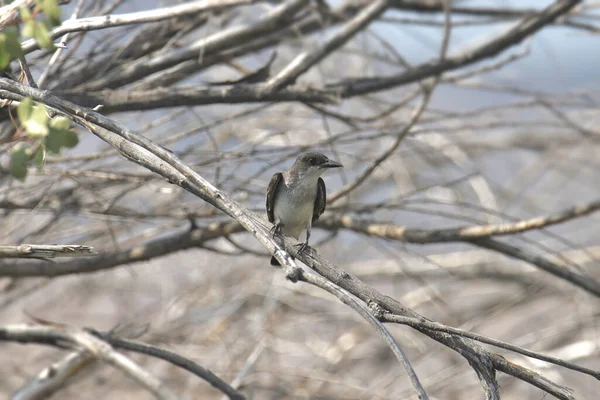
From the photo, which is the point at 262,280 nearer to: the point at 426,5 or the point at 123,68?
the point at 426,5

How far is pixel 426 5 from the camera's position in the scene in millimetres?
6062

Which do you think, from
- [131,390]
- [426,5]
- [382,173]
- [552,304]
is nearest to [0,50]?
[426,5]

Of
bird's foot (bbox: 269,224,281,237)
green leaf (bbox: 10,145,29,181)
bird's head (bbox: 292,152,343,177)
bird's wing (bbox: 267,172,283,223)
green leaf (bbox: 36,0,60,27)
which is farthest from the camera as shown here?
bird's wing (bbox: 267,172,283,223)

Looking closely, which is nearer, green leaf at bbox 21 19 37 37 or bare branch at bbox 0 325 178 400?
green leaf at bbox 21 19 37 37

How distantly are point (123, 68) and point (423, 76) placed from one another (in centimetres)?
180

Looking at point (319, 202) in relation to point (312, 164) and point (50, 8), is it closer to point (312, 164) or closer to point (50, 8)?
point (312, 164)

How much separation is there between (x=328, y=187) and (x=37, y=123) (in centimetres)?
454

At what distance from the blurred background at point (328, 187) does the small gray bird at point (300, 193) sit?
0.11 meters

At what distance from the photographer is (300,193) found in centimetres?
432

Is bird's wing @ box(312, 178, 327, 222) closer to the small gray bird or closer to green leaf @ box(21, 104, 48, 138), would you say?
the small gray bird

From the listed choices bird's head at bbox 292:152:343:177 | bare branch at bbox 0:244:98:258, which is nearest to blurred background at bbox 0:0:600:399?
bird's head at bbox 292:152:343:177

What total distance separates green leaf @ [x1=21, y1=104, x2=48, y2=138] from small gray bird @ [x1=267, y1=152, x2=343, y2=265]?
8.45ft

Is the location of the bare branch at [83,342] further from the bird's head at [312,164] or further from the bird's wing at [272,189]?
the bird's head at [312,164]

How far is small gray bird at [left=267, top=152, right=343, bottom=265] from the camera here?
431 cm
